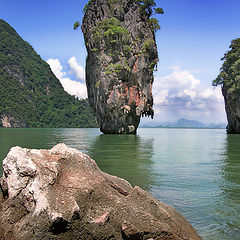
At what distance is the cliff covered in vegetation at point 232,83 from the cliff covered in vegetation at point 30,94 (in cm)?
7636

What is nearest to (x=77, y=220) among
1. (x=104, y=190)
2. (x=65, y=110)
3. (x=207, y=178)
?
(x=104, y=190)

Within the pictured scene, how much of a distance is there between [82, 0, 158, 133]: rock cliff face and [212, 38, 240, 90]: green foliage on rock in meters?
12.8

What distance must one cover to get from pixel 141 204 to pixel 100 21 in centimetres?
3526

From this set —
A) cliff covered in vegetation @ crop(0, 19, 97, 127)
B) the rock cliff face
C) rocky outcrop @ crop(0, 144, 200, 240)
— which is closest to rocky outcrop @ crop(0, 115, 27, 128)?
cliff covered in vegetation @ crop(0, 19, 97, 127)

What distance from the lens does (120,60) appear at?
116 ft

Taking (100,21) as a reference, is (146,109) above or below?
below

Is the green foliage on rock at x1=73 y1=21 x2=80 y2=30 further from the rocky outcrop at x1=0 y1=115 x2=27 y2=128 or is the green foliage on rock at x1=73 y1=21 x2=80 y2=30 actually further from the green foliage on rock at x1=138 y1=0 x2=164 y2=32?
the rocky outcrop at x1=0 y1=115 x2=27 y2=128

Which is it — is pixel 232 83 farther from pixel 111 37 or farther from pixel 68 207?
pixel 68 207

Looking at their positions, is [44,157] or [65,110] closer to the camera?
[44,157]

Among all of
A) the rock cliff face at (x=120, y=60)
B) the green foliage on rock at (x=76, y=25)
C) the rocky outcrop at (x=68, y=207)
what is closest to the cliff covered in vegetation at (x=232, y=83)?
the rock cliff face at (x=120, y=60)

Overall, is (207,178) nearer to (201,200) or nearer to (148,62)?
(201,200)

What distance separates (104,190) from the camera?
408cm

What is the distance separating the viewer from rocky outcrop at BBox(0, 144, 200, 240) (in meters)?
3.46

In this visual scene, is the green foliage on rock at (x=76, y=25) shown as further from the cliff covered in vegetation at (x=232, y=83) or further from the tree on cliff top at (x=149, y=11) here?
the cliff covered in vegetation at (x=232, y=83)
